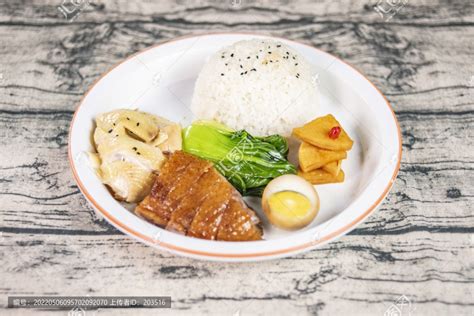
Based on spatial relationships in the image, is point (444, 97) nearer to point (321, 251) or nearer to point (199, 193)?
point (321, 251)

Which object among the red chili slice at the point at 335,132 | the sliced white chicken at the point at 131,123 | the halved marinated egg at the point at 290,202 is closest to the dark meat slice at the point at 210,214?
the halved marinated egg at the point at 290,202

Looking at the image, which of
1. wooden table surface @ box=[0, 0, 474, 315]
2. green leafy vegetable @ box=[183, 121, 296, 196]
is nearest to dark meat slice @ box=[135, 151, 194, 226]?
wooden table surface @ box=[0, 0, 474, 315]

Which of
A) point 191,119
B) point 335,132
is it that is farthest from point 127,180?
point 335,132

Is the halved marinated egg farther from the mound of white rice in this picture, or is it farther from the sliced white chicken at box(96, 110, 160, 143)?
the sliced white chicken at box(96, 110, 160, 143)

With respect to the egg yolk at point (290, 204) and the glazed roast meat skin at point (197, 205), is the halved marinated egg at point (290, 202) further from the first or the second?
the glazed roast meat skin at point (197, 205)

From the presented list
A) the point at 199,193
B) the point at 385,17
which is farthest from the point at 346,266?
the point at 385,17

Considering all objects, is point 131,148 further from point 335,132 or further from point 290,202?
point 335,132
